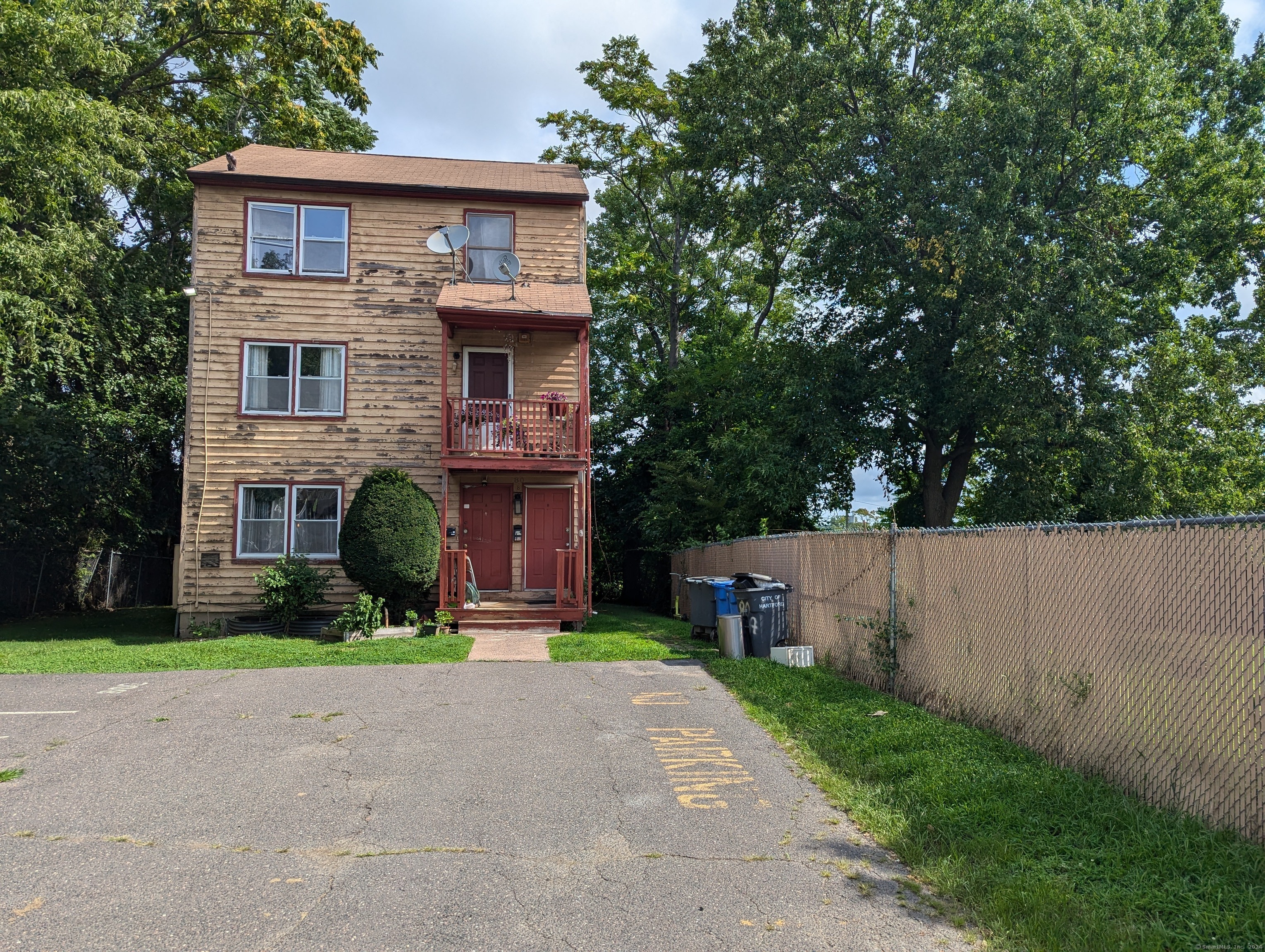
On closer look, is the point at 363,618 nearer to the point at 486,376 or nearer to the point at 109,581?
the point at 486,376

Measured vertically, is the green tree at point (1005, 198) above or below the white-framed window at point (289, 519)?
above

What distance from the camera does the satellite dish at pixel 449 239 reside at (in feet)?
51.9

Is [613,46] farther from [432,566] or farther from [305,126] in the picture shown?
[432,566]

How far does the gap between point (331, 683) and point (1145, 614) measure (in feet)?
26.7

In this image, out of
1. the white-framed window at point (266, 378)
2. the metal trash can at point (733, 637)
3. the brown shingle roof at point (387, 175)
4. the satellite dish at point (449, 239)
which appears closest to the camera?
the metal trash can at point (733, 637)

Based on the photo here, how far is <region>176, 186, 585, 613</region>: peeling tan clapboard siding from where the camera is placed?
15.8 metres

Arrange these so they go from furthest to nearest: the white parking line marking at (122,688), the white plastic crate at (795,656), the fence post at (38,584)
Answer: the fence post at (38,584)
the white plastic crate at (795,656)
the white parking line marking at (122,688)

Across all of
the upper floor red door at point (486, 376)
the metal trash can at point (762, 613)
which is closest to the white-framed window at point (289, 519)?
the upper floor red door at point (486, 376)

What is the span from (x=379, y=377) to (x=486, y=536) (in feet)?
12.3

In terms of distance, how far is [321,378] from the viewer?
638 inches

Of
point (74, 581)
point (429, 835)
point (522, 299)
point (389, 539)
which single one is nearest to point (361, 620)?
point (389, 539)

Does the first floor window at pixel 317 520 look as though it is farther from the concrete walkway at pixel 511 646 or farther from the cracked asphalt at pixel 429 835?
the cracked asphalt at pixel 429 835

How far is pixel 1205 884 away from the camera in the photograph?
3787 mm

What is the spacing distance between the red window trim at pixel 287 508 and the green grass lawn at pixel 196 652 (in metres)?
1.66
